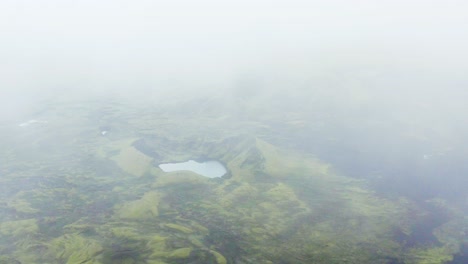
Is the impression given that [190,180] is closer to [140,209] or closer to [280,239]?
[140,209]

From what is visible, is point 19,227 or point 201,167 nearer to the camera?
point 19,227

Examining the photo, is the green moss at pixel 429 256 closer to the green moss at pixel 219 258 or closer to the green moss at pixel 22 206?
the green moss at pixel 219 258

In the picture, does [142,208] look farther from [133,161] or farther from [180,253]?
[133,161]

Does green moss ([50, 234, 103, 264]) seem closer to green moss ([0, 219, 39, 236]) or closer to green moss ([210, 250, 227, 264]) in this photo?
green moss ([0, 219, 39, 236])

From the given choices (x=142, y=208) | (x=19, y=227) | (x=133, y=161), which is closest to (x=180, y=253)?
(x=142, y=208)

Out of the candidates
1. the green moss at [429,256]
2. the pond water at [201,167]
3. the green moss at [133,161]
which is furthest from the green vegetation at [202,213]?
the pond water at [201,167]

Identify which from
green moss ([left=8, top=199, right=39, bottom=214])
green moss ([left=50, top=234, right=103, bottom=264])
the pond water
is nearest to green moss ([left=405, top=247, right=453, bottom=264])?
the pond water

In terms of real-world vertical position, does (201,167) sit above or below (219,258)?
below

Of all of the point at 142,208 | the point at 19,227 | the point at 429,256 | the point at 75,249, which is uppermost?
the point at 429,256
